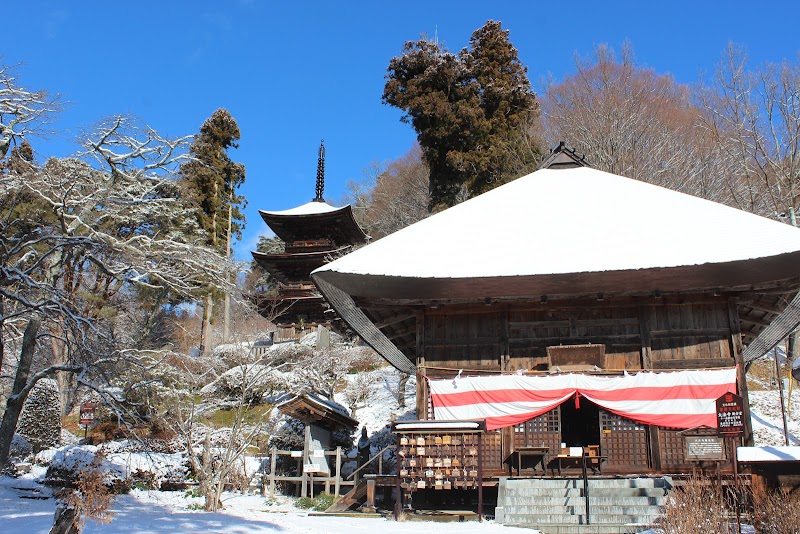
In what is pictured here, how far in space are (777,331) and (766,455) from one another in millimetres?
10162

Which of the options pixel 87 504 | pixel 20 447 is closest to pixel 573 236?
pixel 87 504

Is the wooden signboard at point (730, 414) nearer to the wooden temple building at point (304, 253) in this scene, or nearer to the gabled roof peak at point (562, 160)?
the gabled roof peak at point (562, 160)

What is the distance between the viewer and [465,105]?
29438 mm

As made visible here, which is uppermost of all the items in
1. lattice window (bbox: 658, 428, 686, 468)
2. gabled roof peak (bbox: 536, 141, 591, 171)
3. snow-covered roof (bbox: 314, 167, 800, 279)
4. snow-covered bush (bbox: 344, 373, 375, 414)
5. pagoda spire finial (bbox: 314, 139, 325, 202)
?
pagoda spire finial (bbox: 314, 139, 325, 202)

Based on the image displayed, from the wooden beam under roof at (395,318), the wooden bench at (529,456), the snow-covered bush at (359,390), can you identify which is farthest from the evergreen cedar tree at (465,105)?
the wooden bench at (529,456)

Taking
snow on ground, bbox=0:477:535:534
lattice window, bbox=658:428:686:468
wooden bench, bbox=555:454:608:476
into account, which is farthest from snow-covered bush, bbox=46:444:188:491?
lattice window, bbox=658:428:686:468

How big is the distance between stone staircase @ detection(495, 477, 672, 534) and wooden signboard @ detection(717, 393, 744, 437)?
66.4 inches

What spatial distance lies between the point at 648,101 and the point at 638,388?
1884 cm

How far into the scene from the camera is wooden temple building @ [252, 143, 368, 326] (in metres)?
33.9

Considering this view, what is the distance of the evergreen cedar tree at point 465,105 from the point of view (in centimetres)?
2873

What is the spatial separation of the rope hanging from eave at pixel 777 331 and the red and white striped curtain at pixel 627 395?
2.96m

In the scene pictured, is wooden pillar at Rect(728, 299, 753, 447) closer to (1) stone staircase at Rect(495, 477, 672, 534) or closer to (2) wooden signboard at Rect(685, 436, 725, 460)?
(2) wooden signboard at Rect(685, 436, 725, 460)

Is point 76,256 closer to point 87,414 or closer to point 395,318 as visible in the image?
point 395,318

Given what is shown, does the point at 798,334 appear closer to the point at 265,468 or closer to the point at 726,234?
the point at 726,234
